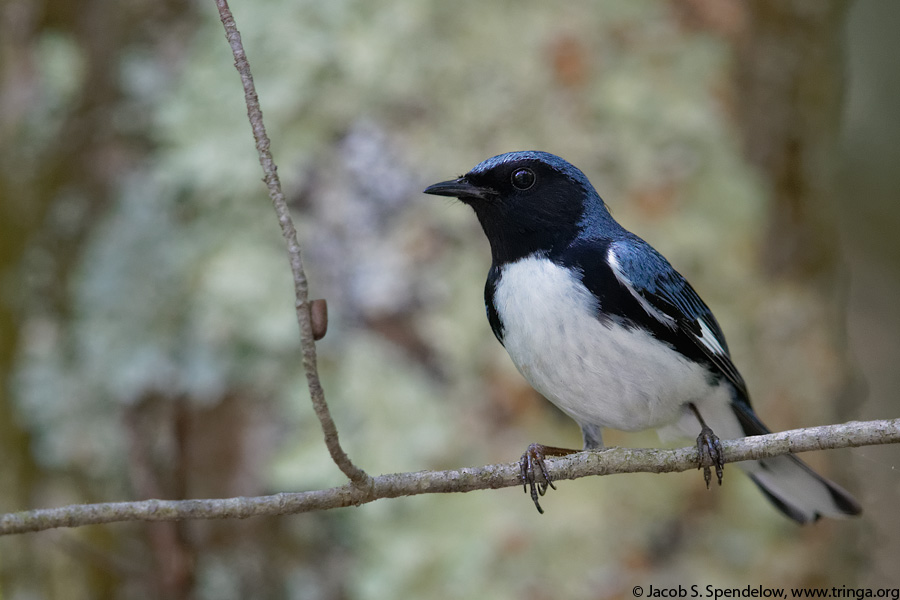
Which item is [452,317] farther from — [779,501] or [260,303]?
[779,501]

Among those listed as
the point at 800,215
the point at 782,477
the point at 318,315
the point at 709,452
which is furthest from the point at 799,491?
the point at 318,315

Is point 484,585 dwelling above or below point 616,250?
below

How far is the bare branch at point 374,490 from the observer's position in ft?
7.23

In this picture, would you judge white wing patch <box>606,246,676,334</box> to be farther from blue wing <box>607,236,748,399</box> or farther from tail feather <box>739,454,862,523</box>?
tail feather <box>739,454,862,523</box>

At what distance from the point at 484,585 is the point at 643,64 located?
2.68 metres

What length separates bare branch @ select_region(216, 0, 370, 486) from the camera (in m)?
2.07

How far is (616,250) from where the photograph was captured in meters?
3.29

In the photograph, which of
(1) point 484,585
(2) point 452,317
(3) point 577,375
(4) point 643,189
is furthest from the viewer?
(4) point 643,189

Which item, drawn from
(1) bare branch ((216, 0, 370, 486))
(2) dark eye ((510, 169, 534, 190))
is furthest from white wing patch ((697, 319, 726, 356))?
(1) bare branch ((216, 0, 370, 486))

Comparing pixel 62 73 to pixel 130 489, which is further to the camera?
pixel 62 73

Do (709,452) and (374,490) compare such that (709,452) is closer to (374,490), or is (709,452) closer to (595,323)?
(595,323)

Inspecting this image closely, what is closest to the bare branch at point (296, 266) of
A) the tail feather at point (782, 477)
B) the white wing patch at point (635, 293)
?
the white wing patch at point (635, 293)

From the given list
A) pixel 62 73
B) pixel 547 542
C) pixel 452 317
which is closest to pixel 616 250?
pixel 452 317

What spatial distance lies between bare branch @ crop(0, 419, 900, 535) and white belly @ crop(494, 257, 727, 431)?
64 centimetres
